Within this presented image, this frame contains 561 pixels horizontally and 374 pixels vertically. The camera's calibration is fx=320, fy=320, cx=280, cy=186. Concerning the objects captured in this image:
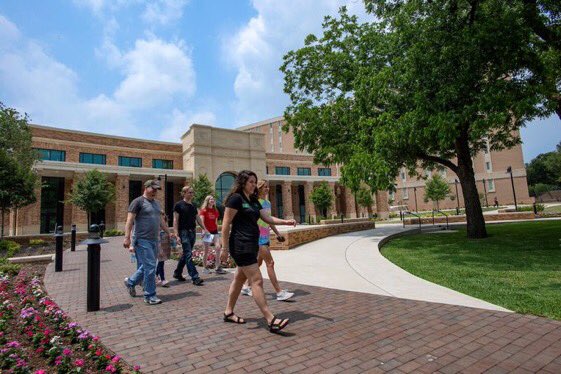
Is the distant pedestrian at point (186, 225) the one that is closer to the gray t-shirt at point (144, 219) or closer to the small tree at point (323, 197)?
the gray t-shirt at point (144, 219)

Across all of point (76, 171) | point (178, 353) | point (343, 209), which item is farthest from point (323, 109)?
point (343, 209)

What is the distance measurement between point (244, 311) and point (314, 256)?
18.7 ft

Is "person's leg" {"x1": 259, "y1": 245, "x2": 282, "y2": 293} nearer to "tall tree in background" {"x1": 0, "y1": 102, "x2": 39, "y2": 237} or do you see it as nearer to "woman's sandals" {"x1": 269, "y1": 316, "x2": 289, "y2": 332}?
"woman's sandals" {"x1": 269, "y1": 316, "x2": 289, "y2": 332}

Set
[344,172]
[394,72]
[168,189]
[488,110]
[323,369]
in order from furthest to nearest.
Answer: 1. [168,189]
2. [344,172]
3. [394,72]
4. [488,110]
5. [323,369]

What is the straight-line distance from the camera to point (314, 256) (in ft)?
33.7

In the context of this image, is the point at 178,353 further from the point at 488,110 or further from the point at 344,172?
the point at 344,172

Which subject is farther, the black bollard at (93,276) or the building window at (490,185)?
the building window at (490,185)

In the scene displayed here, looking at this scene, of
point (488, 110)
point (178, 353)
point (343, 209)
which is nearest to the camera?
point (178, 353)

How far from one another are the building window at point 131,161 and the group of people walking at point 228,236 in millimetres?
32234

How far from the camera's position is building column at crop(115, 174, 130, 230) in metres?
32.2

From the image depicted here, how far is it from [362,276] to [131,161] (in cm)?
3523

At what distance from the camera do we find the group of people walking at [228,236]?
400 centimetres

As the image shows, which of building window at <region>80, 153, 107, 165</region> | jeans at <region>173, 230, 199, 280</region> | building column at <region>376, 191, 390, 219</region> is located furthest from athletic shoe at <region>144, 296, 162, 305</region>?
building column at <region>376, 191, 390, 219</region>

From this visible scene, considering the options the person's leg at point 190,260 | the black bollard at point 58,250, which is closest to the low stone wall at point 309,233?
the person's leg at point 190,260
